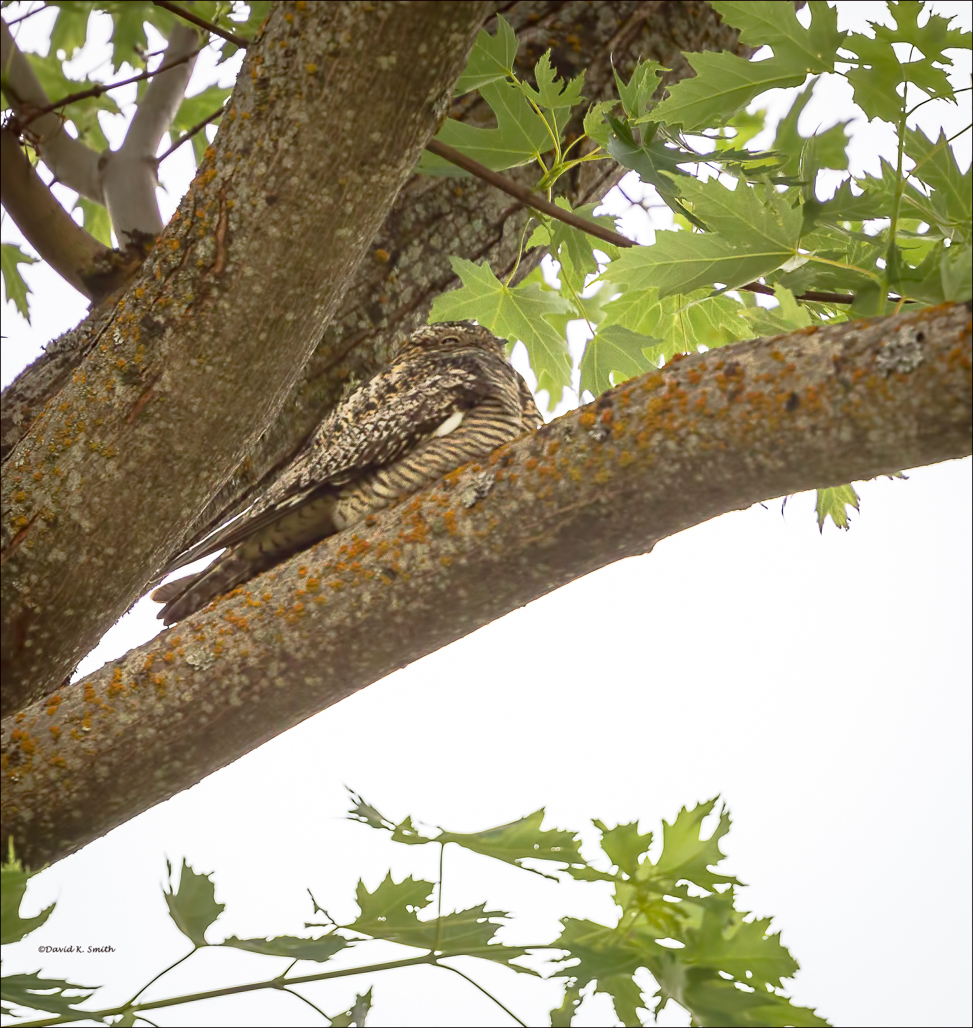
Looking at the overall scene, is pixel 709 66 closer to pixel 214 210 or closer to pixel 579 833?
pixel 214 210

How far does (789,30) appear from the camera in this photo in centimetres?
127

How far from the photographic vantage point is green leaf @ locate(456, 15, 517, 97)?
5.22 ft

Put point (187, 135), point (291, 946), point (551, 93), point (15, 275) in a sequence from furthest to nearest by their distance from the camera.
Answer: point (15, 275) → point (187, 135) → point (551, 93) → point (291, 946)

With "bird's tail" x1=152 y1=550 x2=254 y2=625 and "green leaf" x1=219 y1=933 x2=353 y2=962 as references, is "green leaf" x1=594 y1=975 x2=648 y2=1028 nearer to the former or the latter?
"green leaf" x1=219 y1=933 x2=353 y2=962

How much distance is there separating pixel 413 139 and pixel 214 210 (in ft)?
0.96

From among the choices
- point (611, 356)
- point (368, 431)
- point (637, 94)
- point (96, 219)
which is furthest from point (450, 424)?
point (96, 219)

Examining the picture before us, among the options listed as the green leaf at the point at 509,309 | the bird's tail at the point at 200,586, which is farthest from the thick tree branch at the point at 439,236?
the green leaf at the point at 509,309

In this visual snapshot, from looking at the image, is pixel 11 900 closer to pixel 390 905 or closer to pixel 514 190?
pixel 390 905

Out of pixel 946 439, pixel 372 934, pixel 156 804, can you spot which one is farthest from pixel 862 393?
pixel 156 804

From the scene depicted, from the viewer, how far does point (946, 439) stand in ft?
3.35

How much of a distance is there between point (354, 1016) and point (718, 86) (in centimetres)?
120

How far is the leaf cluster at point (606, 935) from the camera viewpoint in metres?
1.01

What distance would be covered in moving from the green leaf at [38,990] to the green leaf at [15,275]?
2.41 m

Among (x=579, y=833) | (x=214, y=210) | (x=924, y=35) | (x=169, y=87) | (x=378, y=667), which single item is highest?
(x=169, y=87)
